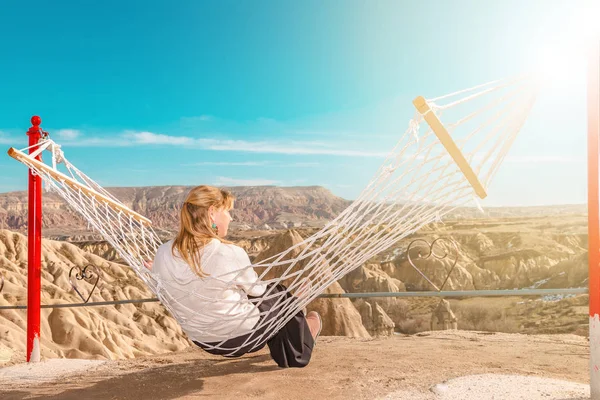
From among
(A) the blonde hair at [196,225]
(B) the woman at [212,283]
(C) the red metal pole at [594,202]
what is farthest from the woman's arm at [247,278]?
(C) the red metal pole at [594,202]

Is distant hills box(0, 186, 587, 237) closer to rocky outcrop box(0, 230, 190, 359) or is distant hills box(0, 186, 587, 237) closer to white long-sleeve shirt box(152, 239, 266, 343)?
A: rocky outcrop box(0, 230, 190, 359)

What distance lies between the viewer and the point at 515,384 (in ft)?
6.86

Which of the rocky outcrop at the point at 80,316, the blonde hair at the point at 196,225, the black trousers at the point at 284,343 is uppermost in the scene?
the blonde hair at the point at 196,225

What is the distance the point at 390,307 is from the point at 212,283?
17.9m

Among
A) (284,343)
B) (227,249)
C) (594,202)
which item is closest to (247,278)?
(227,249)

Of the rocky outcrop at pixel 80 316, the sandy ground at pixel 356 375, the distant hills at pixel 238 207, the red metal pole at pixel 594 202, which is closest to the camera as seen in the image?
the red metal pole at pixel 594 202

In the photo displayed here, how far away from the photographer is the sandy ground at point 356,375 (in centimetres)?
203

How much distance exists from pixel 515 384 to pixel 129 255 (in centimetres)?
166

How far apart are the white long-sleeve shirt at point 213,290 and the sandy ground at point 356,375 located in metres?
0.28

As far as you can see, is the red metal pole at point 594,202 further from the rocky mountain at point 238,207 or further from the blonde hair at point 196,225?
the rocky mountain at point 238,207

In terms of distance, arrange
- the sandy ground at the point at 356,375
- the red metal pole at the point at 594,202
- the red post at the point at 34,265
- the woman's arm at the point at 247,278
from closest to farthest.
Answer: the red metal pole at the point at 594,202, the woman's arm at the point at 247,278, the sandy ground at the point at 356,375, the red post at the point at 34,265

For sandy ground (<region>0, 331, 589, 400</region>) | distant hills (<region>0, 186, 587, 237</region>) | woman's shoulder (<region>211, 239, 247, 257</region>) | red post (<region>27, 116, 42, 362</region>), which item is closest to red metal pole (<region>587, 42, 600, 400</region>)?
sandy ground (<region>0, 331, 589, 400</region>)

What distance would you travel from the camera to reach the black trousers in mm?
2037

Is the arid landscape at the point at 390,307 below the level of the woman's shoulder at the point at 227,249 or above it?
below
